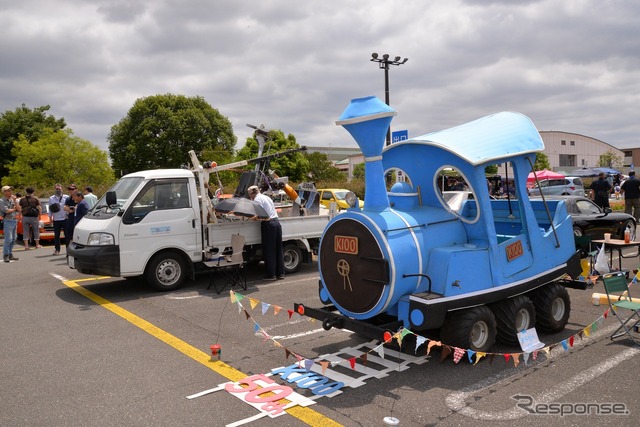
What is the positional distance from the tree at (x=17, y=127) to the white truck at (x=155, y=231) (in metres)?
37.7

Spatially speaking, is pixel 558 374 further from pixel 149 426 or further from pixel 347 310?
pixel 149 426

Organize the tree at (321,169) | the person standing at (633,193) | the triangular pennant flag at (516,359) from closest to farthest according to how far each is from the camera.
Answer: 1. the triangular pennant flag at (516,359)
2. the person standing at (633,193)
3. the tree at (321,169)

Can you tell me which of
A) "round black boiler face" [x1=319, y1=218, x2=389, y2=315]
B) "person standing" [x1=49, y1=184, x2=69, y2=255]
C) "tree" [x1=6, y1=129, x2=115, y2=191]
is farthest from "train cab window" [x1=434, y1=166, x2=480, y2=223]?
"tree" [x1=6, y1=129, x2=115, y2=191]

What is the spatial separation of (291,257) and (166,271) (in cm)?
278

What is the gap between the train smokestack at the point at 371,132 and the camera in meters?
5.18

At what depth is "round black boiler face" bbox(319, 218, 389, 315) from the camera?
199 inches

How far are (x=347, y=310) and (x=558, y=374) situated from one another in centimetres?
219

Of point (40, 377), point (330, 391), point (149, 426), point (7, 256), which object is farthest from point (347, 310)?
point (7, 256)

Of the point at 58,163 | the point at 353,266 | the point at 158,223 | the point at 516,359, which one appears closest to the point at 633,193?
the point at 516,359

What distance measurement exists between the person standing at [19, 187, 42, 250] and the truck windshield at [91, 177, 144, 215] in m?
5.55

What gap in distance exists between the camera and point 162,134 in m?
42.3

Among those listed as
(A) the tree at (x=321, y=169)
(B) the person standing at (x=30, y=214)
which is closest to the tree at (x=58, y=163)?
(B) the person standing at (x=30, y=214)

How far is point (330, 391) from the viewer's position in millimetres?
4617

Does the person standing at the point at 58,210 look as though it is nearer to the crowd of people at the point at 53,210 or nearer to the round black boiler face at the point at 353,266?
the crowd of people at the point at 53,210
